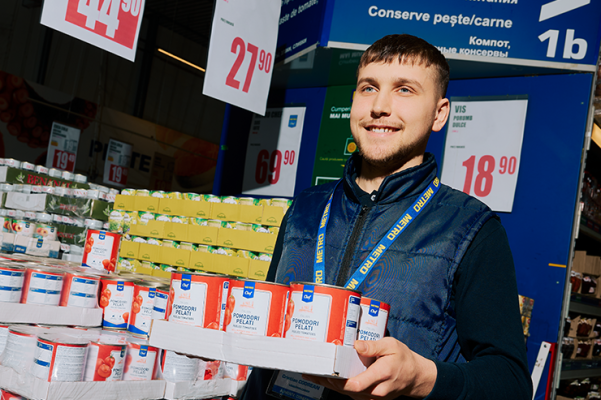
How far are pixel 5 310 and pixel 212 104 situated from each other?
1306cm

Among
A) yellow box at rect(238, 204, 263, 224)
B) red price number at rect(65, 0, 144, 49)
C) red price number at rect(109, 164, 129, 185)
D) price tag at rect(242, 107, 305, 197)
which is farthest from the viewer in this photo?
red price number at rect(109, 164, 129, 185)

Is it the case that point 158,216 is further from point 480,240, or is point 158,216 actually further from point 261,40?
point 480,240

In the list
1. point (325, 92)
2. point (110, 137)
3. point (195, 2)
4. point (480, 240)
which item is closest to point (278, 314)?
point (480, 240)

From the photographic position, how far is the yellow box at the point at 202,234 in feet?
12.7

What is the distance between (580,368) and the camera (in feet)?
13.5

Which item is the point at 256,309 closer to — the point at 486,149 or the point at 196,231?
the point at 196,231

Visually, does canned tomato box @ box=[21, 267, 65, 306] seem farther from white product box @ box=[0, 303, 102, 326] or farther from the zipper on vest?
the zipper on vest

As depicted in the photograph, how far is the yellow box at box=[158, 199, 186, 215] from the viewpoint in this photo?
13.6 ft

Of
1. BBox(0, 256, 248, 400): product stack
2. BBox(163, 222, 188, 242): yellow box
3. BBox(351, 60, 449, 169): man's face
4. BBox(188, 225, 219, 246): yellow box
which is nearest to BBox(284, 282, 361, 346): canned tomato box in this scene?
BBox(351, 60, 449, 169): man's face

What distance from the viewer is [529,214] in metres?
3.75

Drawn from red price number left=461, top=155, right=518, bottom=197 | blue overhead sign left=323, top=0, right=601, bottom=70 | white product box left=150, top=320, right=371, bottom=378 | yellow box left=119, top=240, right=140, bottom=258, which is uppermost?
blue overhead sign left=323, top=0, right=601, bottom=70

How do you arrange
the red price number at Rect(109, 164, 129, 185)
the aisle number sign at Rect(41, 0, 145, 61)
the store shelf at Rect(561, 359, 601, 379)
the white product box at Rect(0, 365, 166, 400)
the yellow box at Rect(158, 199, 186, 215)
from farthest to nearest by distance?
the red price number at Rect(109, 164, 129, 185) → the yellow box at Rect(158, 199, 186, 215) → the store shelf at Rect(561, 359, 601, 379) → the aisle number sign at Rect(41, 0, 145, 61) → the white product box at Rect(0, 365, 166, 400)

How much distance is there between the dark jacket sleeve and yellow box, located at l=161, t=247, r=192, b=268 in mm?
3020

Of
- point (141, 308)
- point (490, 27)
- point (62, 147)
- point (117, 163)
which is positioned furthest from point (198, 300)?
point (117, 163)
